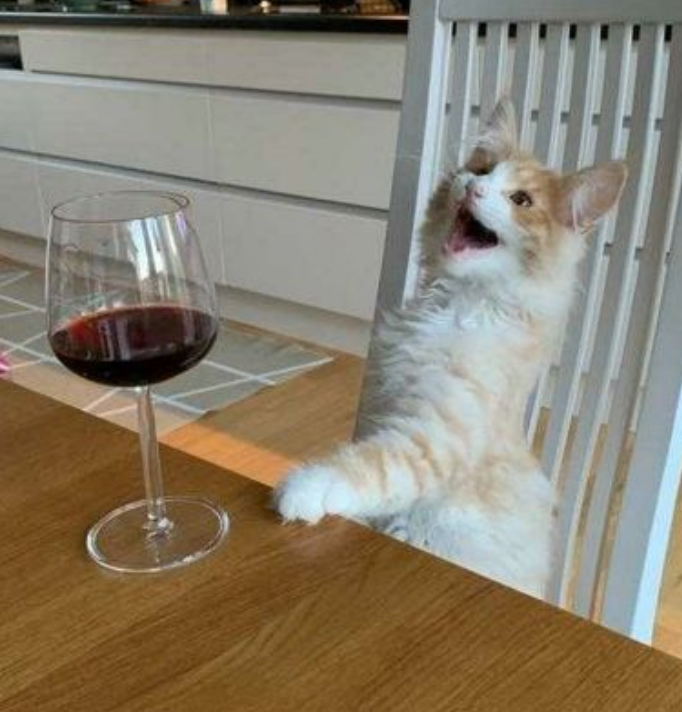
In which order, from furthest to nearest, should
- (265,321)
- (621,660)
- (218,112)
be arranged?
(265,321)
(218,112)
(621,660)

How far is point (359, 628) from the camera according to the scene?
21.1 inches

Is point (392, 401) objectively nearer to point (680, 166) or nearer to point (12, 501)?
point (680, 166)

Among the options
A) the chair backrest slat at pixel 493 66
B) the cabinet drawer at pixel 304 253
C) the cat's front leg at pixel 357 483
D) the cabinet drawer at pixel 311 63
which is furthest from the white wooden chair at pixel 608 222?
the cabinet drawer at pixel 304 253

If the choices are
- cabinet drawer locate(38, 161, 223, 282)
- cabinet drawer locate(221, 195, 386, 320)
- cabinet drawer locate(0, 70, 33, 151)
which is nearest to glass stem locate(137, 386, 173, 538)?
cabinet drawer locate(221, 195, 386, 320)

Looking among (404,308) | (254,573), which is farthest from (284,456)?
(254,573)

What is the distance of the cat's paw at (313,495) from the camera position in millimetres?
665

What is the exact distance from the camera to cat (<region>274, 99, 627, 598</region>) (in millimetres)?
1031

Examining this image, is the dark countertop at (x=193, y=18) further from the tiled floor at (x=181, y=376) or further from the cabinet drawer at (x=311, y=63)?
the tiled floor at (x=181, y=376)

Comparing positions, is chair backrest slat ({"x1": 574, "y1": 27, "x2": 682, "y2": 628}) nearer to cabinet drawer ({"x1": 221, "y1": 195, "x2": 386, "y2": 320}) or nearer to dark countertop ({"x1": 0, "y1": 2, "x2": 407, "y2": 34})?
dark countertop ({"x1": 0, "y1": 2, "x2": 407, "y2": 34})

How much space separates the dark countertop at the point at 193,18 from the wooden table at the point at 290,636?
204 cm

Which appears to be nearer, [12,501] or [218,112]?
[12,501]

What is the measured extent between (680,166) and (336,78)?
1.88 metres

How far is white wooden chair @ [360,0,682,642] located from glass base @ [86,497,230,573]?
16.0 inches

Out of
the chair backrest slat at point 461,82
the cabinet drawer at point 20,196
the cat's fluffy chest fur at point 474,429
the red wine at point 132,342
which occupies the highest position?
the chair backrest slat at point 461,82
